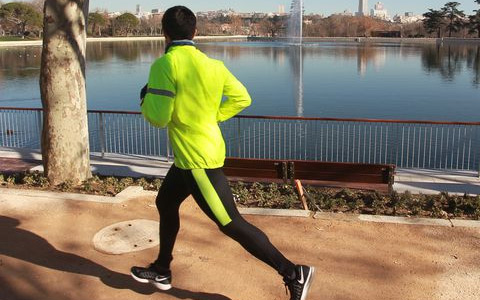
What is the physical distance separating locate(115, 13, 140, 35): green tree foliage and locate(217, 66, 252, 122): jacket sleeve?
15007cm

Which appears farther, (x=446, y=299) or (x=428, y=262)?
(x=428, y=262)

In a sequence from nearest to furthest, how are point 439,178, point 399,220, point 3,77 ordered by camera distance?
point 399,220, point 439,178, point 3,77

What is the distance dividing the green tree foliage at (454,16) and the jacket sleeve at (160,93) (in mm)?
116679

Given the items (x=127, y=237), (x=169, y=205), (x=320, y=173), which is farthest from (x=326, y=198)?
(x=169, y=205)

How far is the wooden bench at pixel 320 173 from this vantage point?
7.49 m

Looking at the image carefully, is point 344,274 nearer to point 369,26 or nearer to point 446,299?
point 446,299

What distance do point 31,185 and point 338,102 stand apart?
18.4 metres

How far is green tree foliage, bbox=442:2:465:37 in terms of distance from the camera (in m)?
108

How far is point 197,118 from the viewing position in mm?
3373

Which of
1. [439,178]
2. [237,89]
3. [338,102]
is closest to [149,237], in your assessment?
[237,89]

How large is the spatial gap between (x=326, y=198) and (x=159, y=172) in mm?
3751

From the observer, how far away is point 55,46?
7.05 meters

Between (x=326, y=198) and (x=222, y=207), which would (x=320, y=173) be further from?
(x=222, y=207)

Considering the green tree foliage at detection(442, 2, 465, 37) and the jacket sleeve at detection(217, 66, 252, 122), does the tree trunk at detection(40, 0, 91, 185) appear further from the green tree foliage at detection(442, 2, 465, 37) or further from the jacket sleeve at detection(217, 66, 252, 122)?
the green tree foliage at detection(442, 2, 465, 37)
